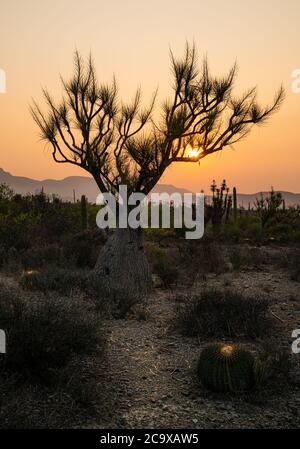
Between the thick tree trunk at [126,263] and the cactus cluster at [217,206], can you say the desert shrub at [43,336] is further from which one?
the cactus cluster at [217,206]

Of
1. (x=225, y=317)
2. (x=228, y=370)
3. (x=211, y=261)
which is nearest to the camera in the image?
(x=228, y=370)

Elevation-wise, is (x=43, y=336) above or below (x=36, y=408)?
above

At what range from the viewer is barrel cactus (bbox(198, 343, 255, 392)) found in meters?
4.84

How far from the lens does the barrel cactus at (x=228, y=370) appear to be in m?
4.84

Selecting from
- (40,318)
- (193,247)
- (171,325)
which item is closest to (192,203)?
(193,247)

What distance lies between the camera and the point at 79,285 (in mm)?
8672

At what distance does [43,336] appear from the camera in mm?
4977

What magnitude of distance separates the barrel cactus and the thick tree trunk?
432 cm

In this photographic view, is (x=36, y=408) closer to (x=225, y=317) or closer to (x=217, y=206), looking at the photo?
(x=225, y=317)

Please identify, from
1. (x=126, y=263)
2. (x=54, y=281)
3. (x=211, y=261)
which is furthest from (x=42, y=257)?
(x=211, y=261)

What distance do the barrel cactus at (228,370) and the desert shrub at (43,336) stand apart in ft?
4.73

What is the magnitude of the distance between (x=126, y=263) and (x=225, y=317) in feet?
10.5

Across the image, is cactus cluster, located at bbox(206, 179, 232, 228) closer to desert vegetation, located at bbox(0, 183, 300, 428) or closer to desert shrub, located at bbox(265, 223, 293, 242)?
desert shrub, located at bbox(265, 223, 293, 242)

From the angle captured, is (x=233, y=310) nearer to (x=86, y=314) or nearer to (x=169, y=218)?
(x=86, y=314)
